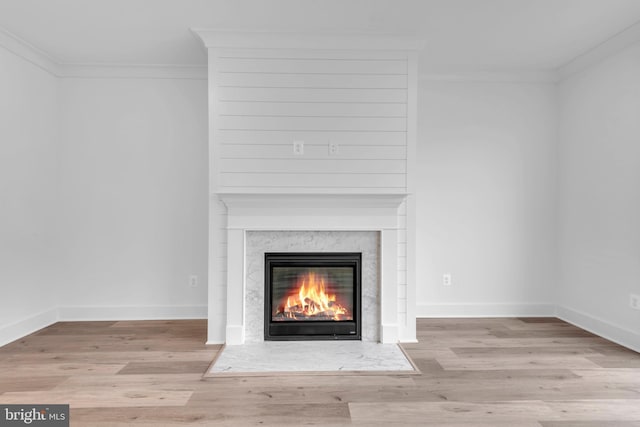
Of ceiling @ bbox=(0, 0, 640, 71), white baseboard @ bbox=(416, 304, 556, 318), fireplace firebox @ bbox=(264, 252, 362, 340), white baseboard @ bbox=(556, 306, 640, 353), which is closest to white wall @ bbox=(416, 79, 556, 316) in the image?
white baseboard @ bbox=(416, 304, 556, 318)

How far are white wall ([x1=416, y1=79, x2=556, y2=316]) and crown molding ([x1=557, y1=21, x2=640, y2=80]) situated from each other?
0.26 metres

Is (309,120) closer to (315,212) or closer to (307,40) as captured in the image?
(307,40)

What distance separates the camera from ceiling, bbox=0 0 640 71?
2818 mm

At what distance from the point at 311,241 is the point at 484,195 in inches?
78.5

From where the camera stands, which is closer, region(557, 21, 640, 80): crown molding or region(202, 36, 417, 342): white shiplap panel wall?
region(557, 21, 640, 80): crown molding

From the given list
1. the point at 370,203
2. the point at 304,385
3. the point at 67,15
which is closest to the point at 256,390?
the point at 304,385

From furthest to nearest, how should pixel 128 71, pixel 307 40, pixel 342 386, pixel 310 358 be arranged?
pixel 128 71 < pixel 307 40 < pixel 310 358 < pixel 342 386

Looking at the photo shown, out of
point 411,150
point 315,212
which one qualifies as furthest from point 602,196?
Answer: point 315,212

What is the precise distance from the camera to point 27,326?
353cm

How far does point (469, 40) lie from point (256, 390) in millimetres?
3216

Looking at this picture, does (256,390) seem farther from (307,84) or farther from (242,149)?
(307,84)

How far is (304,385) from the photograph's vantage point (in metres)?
2.51

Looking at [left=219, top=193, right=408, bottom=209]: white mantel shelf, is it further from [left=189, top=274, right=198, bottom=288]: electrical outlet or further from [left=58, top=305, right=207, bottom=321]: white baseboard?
[left=58, top=305, right=207, bottom=321]: white baseboard

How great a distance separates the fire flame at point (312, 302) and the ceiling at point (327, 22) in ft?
6.92
